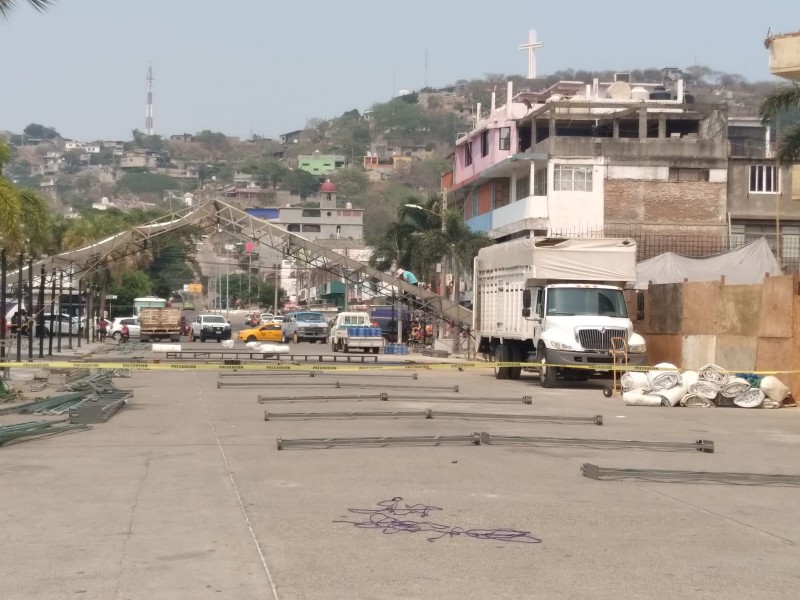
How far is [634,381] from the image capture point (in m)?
24.5

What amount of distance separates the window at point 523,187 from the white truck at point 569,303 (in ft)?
101

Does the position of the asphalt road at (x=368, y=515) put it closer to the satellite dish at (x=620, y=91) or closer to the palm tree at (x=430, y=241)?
the palm tree at (x=430, y=241)

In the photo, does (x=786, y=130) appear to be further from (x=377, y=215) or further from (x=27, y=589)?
(x=377, y=215)

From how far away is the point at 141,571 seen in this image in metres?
7.83

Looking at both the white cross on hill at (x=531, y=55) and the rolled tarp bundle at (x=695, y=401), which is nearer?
the rolled tarp bundle at (x=695, y=401)

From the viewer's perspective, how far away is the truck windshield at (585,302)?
28625 millimetres

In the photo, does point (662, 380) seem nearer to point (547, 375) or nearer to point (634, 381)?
point (634, 381)

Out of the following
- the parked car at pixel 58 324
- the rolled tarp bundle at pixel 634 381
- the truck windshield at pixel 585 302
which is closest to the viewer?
the rolled tarp bundle at pixel 634 381

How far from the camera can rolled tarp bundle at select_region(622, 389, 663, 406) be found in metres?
23.5

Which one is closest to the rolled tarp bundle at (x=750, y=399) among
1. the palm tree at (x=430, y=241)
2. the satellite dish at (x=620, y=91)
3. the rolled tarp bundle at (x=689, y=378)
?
the rolled tarp bundle at (x=689, y=378)

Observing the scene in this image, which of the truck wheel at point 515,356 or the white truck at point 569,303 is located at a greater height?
the white truck at point 569,303

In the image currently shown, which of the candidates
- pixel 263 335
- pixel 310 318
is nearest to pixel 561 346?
pixel 310 318

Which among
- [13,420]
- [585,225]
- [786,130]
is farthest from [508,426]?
[585,225]

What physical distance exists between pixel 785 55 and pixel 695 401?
43.2 ft
